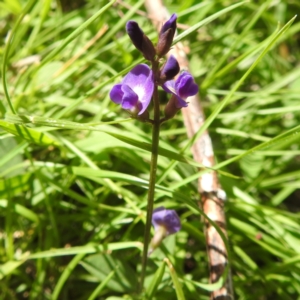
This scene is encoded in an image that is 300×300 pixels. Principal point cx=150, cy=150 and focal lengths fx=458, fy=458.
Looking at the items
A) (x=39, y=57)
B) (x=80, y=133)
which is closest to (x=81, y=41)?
(x=39, y=57)

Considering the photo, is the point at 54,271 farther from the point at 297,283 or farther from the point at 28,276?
the point at 297,283

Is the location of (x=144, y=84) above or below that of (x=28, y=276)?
above

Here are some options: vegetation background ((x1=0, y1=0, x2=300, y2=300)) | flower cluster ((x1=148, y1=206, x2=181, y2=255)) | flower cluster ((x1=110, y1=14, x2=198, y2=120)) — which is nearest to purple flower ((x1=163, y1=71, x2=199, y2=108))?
flower cluster ((x1=110, y1=14, x2=198, y2=120))

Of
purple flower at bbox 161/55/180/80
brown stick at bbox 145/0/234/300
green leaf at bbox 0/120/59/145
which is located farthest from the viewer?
brown stick at bbox 145/0/234/300

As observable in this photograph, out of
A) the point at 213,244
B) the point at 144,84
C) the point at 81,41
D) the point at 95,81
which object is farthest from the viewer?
the point at 81,41

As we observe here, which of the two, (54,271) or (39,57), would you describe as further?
(39,57)

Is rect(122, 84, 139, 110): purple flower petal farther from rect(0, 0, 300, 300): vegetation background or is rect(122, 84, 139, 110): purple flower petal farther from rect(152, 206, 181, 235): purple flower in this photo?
rect(152, 206, 181, 235): purple flower
